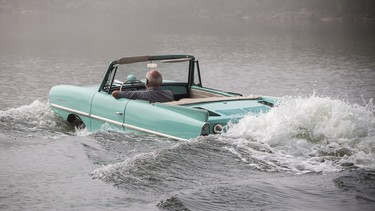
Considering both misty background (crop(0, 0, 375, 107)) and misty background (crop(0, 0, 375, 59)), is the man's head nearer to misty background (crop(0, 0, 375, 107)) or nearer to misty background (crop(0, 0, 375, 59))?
misty background (crop(0, 0, 375, 107))

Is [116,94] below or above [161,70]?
below

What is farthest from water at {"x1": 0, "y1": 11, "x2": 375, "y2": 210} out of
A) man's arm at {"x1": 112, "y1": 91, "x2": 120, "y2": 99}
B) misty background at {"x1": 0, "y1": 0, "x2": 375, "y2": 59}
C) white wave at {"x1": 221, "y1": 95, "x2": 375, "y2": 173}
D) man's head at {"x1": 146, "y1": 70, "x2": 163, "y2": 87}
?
misty background at {"x1": 0, "y1": 0, "x2": 375, "y2": 59}

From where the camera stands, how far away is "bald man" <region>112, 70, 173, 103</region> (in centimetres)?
1131

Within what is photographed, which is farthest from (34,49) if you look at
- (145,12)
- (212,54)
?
(145,12)

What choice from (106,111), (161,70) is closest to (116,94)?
(106,111)

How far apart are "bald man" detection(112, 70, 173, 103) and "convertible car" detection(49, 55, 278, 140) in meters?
0.12

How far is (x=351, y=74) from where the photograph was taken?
2548 cm

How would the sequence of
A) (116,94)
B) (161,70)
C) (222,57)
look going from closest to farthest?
1. (116,94)
2. (161,70)
3. (222,57)

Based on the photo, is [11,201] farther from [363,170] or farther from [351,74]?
[351,74]

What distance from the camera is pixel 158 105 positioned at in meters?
10.8

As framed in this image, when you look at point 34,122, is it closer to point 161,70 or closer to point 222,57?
point 161,70

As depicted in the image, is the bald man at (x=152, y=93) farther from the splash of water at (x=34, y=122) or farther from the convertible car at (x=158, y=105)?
the splash of water at (x=34, y=122)

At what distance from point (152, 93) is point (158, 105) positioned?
27.4 inches

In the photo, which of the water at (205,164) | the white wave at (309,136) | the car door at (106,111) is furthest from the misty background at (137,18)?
the white wave at (309,136)
